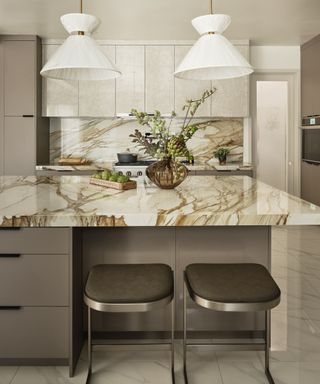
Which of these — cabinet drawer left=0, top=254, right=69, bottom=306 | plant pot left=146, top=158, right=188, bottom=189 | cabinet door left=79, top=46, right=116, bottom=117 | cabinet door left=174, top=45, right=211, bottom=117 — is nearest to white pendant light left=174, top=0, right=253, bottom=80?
plant pot left=146, top=158, right=188, bottom=189

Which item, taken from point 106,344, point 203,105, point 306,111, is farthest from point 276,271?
point 306,111

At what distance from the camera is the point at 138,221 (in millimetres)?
2000

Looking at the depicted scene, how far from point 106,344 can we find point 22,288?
692 millimetres

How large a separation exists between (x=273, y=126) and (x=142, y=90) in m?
2.02

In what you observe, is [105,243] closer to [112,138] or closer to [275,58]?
[112,138]

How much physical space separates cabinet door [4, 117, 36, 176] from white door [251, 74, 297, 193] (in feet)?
9.80

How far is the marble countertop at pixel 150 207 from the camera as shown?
1.99 meters

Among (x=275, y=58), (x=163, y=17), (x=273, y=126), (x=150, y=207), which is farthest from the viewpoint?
(x=273, y=126)

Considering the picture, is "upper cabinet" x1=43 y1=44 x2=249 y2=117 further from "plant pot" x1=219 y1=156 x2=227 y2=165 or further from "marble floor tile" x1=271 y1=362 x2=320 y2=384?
"marble floor tile" x1=271 y1=362 x2=320 y2=384

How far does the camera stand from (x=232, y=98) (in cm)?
600

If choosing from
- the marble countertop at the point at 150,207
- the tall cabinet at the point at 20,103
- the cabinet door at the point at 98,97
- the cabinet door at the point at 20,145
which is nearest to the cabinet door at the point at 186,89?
the cabinet door at the point at 98,97

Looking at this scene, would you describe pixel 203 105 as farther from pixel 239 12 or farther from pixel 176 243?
pixel 176 243

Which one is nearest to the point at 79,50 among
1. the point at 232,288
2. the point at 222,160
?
the point at 232,288

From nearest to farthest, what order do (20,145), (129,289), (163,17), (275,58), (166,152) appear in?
(129,289) < (166,152) < (163,17) < (20,145) < (275,58)
